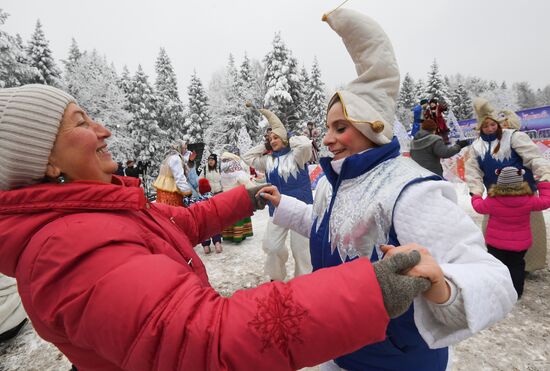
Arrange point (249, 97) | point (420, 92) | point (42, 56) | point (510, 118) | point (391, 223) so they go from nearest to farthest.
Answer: point (391, 223) < point (510, 118) < point (42, 56) < point (249, 97) < point (420, 92)

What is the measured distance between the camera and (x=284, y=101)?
2630 cm

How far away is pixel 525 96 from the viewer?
232ft

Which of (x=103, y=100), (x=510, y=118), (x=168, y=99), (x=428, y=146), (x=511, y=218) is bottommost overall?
(x=511, y=218)

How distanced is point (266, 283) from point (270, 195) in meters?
1.32

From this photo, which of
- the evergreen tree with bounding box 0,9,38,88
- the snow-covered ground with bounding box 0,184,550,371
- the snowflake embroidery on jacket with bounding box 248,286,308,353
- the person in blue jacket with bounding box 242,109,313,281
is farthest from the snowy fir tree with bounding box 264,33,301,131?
the snowflake embroidery on jacket with bounding box 248,286,308,353

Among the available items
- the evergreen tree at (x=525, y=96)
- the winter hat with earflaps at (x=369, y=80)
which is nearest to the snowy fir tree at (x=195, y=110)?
the winter hat with earflaps at (x=369, y=80)

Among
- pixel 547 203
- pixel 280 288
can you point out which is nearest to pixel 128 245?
pixel 280 288

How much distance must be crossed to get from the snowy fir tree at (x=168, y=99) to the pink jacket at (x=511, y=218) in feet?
99.7

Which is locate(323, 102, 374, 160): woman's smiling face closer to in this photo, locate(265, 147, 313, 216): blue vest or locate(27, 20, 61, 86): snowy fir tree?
locate(265, 147, 313, 216): blue vest

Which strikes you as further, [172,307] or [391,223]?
[391,223]

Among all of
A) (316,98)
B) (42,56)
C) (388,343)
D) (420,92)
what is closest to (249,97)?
(316,98)

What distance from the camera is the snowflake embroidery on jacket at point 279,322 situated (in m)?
0.78

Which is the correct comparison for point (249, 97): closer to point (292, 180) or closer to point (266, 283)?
point (292, 180)

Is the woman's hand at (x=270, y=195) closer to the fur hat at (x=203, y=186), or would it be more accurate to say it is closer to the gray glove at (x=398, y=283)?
the gray glove at (x=398, y=283)
